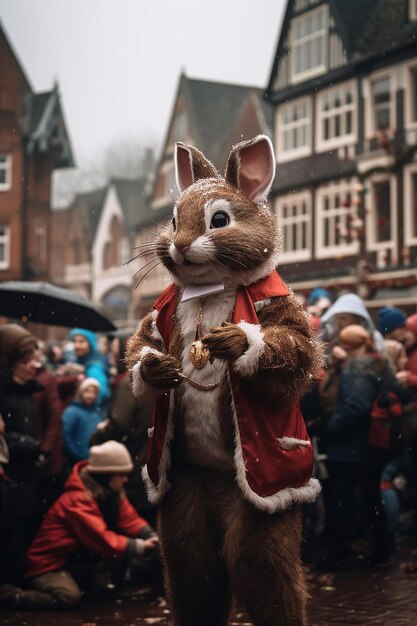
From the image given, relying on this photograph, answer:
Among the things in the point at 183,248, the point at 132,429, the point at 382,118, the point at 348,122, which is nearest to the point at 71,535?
the point at 132,429

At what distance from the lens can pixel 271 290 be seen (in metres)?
4.54

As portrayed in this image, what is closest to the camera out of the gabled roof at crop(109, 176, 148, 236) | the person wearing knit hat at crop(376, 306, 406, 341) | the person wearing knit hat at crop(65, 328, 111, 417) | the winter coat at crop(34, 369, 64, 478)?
the winter coat at crop(34, 369, 64, 478)

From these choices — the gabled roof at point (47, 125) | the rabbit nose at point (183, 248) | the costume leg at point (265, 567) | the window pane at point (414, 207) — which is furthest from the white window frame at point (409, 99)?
the costume leg at point (265, 567)

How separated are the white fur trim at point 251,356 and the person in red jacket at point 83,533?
3.07 m

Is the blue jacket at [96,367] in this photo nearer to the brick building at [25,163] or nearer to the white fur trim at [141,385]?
the white fur trim at [141,385]

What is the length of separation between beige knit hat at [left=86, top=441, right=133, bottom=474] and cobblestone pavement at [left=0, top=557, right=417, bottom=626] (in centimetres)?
88

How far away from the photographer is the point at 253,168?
15.6ft

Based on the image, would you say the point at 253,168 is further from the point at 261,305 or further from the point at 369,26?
the point at 369,26

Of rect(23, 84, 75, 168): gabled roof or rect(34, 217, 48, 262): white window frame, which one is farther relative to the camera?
rect(34, 217, 48, 262): white window frame

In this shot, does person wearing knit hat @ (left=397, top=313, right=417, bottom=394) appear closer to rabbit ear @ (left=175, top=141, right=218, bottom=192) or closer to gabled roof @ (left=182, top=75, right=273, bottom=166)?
rabbit ear @ (left=175, top=141, right=218, bottom=192)

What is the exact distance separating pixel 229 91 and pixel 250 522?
134 feet

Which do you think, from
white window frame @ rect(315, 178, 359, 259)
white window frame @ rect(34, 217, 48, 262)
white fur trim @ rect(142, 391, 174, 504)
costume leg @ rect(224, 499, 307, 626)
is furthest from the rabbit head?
white window frame @ rect(34, 217, 48, 262)

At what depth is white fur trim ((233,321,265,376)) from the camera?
165 inches

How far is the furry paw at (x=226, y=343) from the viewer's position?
13.7 feet
